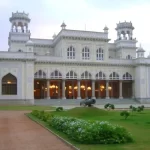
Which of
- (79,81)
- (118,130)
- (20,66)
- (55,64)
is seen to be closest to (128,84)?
(79,81)

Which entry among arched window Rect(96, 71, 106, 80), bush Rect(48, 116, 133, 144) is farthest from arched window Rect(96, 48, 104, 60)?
bush Rect(48, 116, 133, 144)

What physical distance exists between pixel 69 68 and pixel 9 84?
13.0m

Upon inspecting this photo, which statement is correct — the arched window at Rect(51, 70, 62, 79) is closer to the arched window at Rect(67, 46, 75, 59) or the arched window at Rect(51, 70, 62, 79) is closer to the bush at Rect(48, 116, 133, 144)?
the arched window at Rect(67, 46, 75, 59)

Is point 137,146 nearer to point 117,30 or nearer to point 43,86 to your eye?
point 43,86

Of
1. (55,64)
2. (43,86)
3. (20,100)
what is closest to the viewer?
(20,100)

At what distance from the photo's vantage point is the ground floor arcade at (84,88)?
218 ft

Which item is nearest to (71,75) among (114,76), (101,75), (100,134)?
(101,75)

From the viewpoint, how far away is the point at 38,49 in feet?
231

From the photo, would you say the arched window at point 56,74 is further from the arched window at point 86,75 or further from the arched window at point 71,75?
the arched window at point 86,75

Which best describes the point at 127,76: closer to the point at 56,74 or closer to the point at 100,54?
the point at 100,54

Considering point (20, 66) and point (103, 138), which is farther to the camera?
point (20, 66)

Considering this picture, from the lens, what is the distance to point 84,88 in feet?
232

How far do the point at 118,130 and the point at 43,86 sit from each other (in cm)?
5552

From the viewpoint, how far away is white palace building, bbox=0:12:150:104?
59.2 meters
